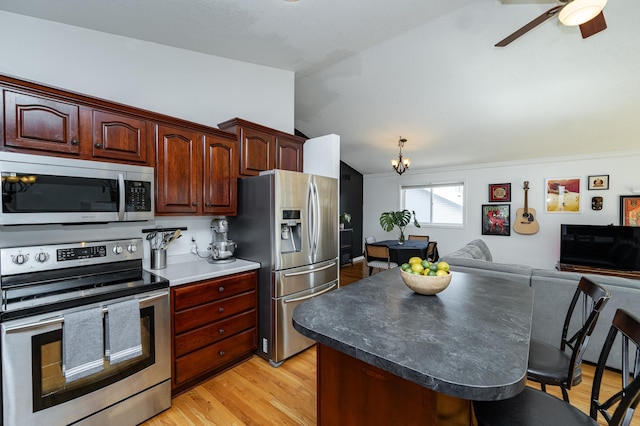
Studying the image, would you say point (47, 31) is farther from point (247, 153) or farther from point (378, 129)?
point (378, 129)

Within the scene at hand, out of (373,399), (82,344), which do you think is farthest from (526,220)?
(82,344)

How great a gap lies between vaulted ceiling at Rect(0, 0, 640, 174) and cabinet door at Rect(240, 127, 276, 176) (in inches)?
34.6

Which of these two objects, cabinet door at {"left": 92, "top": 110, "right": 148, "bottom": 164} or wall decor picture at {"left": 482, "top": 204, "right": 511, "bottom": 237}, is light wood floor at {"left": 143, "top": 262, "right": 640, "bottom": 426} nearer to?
cabinet door at {"left": 92, "top": 110, "right": 148, "bottom": 164}

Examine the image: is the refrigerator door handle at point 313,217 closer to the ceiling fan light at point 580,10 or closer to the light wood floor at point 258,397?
the light wood floor at point 258,397

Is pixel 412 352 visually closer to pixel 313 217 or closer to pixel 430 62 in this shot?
pixel 313 217

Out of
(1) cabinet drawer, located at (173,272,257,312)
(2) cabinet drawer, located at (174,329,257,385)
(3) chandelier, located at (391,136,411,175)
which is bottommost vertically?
(2) cabinet drawer, located at (174,329,257,385)

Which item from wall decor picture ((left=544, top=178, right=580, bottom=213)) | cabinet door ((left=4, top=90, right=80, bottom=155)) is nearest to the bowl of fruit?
cabinet door ((left=4, top=90, right=80, bottom=155))

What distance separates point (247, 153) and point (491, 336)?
2.47 meters

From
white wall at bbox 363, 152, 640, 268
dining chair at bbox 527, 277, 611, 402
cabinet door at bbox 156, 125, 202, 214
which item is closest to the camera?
dining chair at bbox 527, 277, 611, 402

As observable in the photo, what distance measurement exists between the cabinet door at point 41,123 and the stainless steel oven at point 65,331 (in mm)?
616

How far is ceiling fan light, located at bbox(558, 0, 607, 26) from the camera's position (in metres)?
1.64

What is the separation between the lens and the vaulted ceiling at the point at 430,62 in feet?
7.48

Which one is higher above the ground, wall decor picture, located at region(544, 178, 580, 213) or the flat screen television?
wall decor picture, located at region(544, 178, 580, 213)

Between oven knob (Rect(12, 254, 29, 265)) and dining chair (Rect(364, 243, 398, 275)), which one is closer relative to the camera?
oven knob (Rect(12, 254, 29, 265))
